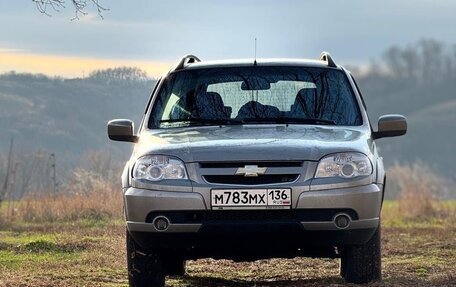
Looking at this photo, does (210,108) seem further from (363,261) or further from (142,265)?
(363,261)

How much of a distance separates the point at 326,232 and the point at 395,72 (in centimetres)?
10214

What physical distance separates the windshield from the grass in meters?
1.41

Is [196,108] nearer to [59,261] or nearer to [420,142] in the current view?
[59,261]

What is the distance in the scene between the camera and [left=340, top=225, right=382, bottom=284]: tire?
824cm

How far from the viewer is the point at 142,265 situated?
8.20m

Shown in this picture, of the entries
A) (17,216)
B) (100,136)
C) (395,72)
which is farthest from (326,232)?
(395,72)

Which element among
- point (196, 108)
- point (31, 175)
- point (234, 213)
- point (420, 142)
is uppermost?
point (196, 108)

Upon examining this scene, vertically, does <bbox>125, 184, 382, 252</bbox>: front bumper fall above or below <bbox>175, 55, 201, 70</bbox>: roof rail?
below

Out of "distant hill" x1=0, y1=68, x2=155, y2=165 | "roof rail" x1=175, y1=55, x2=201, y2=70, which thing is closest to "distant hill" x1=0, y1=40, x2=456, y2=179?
"distant hill" x1=0, y1=68, x2=155, y2=165

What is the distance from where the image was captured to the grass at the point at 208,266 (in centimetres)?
959

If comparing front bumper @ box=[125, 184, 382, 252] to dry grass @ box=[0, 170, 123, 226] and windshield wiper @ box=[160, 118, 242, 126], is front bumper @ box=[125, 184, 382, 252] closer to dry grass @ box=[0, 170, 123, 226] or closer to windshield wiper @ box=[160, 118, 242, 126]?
windshield wiper @ box=[160, 118, 242, 126]

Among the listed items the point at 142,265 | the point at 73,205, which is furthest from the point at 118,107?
the point at 142,265

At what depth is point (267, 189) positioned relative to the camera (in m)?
7.59

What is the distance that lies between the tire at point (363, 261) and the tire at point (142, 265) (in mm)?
1451
